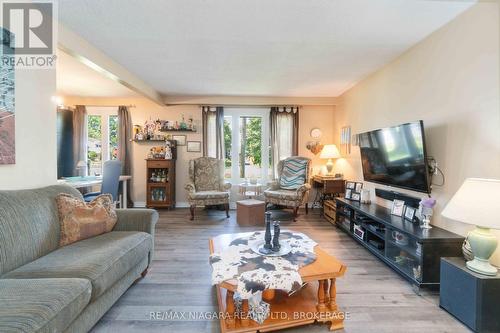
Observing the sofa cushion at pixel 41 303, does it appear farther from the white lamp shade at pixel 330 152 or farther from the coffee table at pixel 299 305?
the white lamp shade at pixel 330 152

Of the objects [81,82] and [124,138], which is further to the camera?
[124,138]

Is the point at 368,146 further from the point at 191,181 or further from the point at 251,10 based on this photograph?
the point at 191,181

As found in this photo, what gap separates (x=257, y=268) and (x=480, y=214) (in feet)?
4.90

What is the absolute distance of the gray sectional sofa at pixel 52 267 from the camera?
116 centimetres

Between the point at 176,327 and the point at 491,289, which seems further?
the point at 176,327

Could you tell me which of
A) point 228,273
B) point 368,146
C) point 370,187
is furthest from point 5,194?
point 370,187

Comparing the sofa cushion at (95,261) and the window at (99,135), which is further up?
the window at (99,135)

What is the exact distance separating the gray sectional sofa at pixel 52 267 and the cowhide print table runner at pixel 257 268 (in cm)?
70

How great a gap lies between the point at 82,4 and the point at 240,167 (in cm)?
385

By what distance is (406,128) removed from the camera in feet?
8.36

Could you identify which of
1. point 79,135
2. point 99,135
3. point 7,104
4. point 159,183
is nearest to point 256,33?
point 7,104

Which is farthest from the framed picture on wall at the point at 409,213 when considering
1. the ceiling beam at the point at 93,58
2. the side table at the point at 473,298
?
the ceiling beam at the point at 93,58

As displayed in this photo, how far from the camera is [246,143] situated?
5.41m

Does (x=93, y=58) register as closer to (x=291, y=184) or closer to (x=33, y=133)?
(x=33, y=133)
